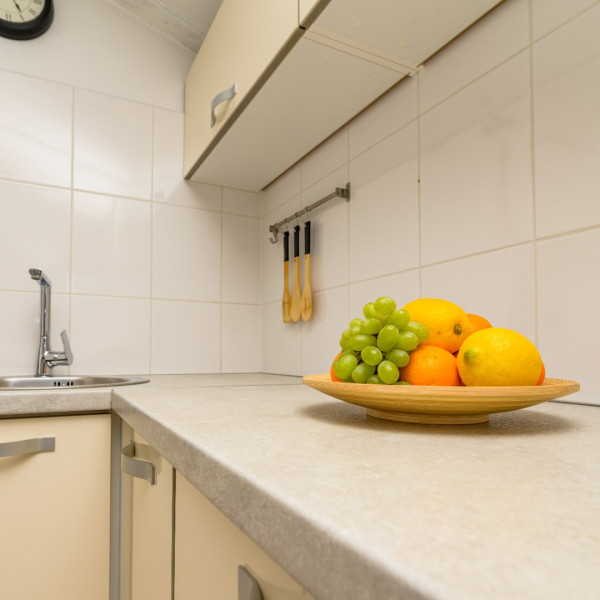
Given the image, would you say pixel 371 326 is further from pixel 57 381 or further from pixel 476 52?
pixel 57 381

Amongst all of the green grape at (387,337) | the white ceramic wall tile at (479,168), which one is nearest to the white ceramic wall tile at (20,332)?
the white ceramic wall tile at (479,168)

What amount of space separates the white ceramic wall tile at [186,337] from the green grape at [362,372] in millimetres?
1174

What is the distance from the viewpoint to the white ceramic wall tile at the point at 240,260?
1725 millimetres

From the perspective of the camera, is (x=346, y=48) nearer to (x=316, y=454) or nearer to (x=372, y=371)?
(x=372, y=371)

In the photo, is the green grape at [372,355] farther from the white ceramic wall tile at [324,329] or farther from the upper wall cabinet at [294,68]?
the white ceramic wall tile at [324,329]

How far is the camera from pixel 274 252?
66.6 inches

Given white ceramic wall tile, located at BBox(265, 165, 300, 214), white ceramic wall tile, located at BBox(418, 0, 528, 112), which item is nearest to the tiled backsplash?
white ceramic wall tile, located at BBox(265, 165, 300, 214)

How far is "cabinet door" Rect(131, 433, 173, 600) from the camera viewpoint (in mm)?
584

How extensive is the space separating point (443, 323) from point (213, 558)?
1.12 ft

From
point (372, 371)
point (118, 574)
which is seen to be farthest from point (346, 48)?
point (118, 574)

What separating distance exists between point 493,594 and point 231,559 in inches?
11.3

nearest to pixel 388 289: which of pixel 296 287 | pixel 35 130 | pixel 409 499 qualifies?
pixel 296 287

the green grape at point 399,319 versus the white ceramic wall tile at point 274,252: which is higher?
the white ceramic wall tile at point 274,252

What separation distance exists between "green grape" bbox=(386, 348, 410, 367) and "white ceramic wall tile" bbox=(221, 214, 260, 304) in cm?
125
